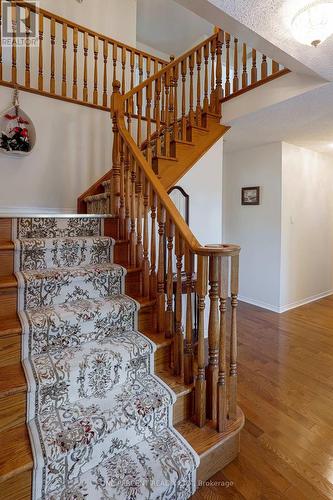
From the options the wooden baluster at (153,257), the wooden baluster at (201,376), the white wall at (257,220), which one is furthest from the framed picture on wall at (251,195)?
the wooden baluster at (201,376)

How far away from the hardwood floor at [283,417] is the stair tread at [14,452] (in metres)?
0.77

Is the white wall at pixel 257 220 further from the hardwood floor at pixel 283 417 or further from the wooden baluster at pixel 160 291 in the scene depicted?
the wooden baluster at pixel 160 291

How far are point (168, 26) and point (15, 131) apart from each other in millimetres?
3659

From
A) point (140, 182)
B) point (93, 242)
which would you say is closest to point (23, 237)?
point (93, 242)

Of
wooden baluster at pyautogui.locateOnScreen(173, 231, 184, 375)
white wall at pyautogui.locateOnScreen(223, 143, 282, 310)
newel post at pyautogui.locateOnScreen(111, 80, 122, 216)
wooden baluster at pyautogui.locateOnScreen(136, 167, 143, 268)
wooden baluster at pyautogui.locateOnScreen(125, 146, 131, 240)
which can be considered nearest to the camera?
wooden baluster at pyautogui.locateOnScreen(173, 231, 184, 375)

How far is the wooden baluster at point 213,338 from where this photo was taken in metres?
1.32

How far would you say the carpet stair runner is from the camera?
109 cm

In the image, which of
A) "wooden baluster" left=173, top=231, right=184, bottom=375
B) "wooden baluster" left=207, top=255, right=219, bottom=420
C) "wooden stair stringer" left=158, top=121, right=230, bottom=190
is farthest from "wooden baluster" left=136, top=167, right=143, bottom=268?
"wooden baluster" left=207, top=255, right=219, bottom=420

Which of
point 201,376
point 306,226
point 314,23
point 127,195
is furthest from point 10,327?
point 306,226

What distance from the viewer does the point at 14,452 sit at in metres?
1.04

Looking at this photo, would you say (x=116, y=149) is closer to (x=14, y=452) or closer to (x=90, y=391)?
(x=90, y=391)

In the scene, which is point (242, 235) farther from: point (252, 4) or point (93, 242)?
point (252, 4)

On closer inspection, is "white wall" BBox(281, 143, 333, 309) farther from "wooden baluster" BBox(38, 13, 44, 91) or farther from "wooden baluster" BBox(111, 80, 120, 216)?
"wooden baluster" BBox(38, 13, 44, 91)

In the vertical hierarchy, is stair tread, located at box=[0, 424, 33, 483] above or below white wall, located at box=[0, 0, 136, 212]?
below
